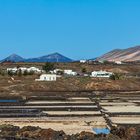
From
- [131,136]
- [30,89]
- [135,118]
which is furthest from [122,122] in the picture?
[30,89]

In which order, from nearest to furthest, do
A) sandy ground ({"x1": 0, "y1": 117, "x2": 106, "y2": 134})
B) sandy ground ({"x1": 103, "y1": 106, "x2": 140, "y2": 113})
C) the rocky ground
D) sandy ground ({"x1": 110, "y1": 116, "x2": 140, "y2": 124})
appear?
the rocky ground
sandy ground ({"x1": 0, "y1": 117, "x2": 106, "y2": 134})
sandy ground ({"x1": 110, "y1": 116, "x2": 140, "y2": 124})
sandy ground ({"x1": 103, "y1": 106, "x2": 140, "y2": 113})

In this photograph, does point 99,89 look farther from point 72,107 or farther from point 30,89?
point 72,107

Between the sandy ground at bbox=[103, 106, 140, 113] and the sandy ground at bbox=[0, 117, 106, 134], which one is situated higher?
the sandy ground at bbox=[103, 106, 140, 113]

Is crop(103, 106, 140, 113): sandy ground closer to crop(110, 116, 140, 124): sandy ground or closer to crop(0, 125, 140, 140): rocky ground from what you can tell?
crop(110, 116, 140, 124): sandy ground

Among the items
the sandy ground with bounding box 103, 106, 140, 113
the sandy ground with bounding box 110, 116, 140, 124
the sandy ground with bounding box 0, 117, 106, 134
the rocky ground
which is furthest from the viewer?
the sandy ground with bounding box 103, 106, 140, 113

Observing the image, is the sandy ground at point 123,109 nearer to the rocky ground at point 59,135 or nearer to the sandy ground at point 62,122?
the sandy ground at point 62,122

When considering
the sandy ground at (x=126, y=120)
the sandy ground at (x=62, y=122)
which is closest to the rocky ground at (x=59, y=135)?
the sandy ground at (x=62, y=122)

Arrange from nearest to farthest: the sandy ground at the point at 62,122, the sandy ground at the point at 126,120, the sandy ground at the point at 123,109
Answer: the sandy ground at the point at 62,122 → the sandy ground at the point at 126,120 → the sandy ground at the point at 123,109

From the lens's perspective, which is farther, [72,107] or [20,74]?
[20,74]

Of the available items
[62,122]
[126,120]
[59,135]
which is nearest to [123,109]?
[126,120]

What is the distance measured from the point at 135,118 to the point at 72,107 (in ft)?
30.1

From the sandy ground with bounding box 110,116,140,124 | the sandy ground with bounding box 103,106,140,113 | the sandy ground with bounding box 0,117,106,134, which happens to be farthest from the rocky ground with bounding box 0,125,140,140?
the sandy ground with bounding box 103,106,140,113

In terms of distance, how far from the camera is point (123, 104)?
53.2m

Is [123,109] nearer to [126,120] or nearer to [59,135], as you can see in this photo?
[126,120]
